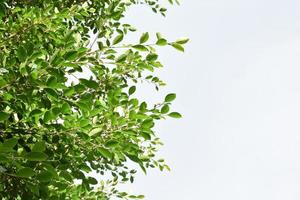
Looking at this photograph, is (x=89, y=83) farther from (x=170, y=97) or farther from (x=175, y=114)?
(x=175, y=114)

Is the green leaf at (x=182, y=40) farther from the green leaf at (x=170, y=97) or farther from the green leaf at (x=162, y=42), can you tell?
the green leaf at (x=170, y=97)

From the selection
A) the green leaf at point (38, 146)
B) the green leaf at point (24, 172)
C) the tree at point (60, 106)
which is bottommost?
the green leaf at point (24, 172)

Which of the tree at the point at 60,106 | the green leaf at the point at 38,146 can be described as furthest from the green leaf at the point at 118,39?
the green leaf at the point at 38,146

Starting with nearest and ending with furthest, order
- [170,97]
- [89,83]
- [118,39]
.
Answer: [89,83] → [118,39] → [170,97]

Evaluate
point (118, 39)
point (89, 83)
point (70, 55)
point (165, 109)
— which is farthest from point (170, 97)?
point (70, 55)

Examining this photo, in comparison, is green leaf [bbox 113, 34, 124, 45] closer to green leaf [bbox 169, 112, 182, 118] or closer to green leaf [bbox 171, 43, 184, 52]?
green leaf [bbox 171, 43, 184, 52]

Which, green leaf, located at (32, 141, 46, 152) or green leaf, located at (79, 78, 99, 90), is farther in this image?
green leaf, located at (79, 78, 99, 90)

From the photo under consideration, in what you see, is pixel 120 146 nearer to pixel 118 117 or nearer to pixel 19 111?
pixel 118 117

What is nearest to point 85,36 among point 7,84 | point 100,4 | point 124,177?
point 100,4

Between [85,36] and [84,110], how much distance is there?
4.28m

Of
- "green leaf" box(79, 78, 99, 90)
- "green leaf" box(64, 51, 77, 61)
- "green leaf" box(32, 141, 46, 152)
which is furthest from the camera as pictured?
"green leaf" box(79, 78, 99, 90)

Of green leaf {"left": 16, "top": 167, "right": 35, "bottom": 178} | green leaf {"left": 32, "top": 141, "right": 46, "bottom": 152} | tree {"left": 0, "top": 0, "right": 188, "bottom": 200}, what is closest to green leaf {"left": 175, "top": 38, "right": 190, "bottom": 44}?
tree {"left": 0, "top": 0, "right": 188, "bottom": 200}

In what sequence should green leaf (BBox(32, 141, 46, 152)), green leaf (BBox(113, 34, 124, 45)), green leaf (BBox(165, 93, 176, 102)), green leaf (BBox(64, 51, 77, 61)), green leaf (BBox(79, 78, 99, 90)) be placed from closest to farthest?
green leaf (BBox(32, 141, 46, 152))
green leaf (BBox(64, 51, 77, 61))
green leaf (BBox(79, 78, 99, 90))
green leaf (BBox(113, 34, 124, 45))
green leaf (BBox(165, 93, 176, 102))

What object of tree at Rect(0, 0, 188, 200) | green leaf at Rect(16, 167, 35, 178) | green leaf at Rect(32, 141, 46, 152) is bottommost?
green leaf at Rect(16, 167, 35, 178)
